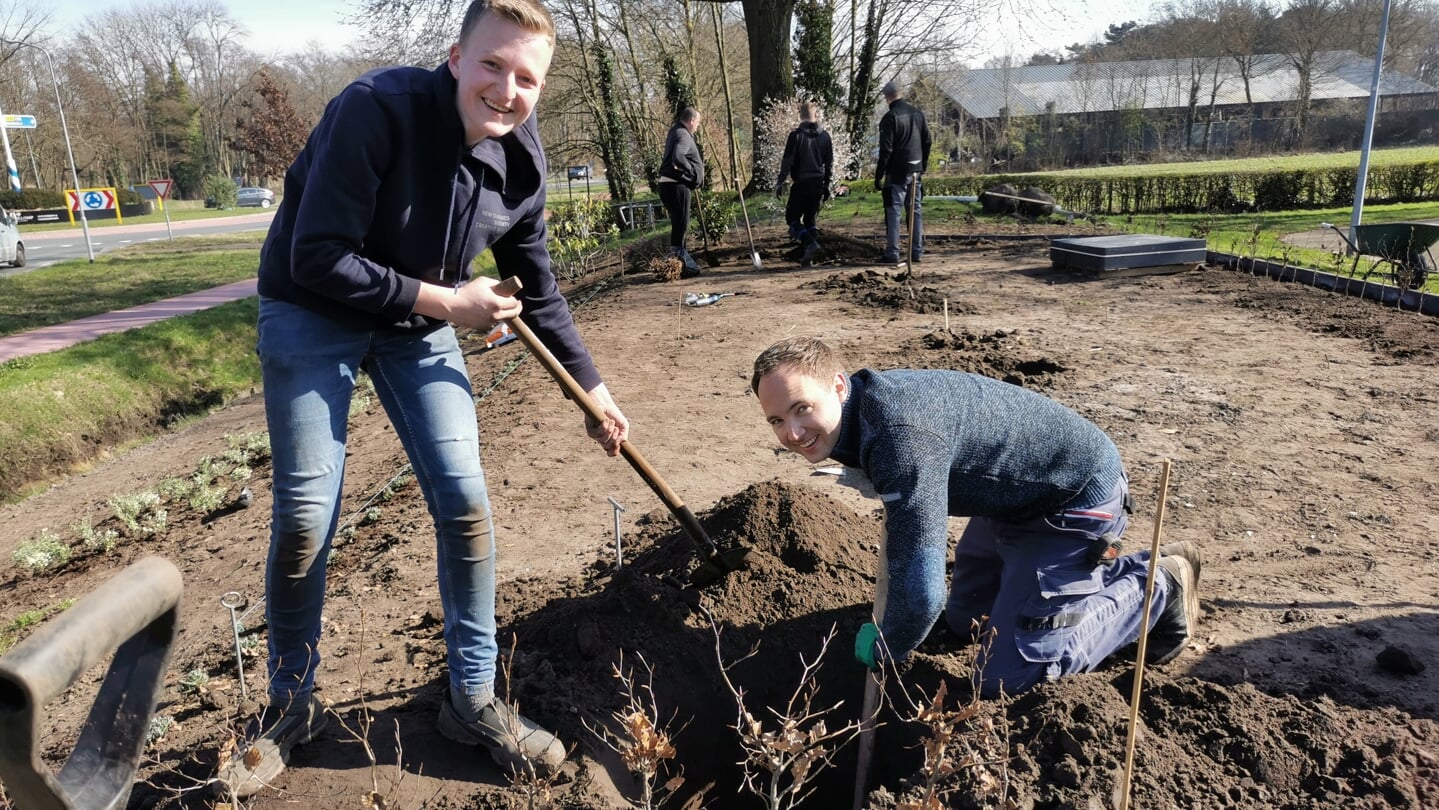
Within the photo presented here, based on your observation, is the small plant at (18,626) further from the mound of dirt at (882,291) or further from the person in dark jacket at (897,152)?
the person in dark jacket at (897,152)

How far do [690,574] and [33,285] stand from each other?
50.0ft

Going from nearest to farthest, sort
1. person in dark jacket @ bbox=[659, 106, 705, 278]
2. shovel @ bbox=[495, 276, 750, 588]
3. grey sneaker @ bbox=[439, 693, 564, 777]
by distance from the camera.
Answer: grey sneaker @ bbox=[439, 693, 564, 777] → shovel @ bbox=[495, 276, 750, 588] → person in dark jacket @ bbox=[659, 106, 705, 278]

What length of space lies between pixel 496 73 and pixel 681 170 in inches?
345

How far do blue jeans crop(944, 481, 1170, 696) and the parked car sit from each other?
152ft

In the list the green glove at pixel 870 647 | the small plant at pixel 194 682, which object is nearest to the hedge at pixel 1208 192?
the green glove at pixel 870 647

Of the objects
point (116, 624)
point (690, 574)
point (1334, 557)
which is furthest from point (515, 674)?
point (1334, 557)

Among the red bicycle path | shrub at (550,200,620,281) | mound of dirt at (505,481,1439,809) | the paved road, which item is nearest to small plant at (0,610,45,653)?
mound of dirt at (505,481,1439,809)

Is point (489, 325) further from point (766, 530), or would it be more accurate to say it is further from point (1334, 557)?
point (1334, 557)

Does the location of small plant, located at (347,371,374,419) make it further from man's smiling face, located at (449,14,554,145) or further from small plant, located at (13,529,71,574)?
man's smiling face, located at (449,14,554,145)

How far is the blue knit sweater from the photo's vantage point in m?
2.29

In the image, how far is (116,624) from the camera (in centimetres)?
99

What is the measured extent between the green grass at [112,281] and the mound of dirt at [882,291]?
914 centimetres

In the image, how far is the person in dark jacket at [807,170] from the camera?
1102 cm

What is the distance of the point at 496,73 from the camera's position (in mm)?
2119
